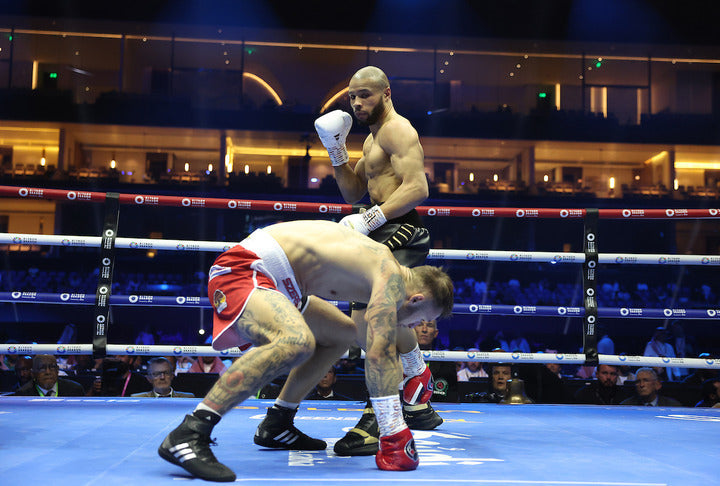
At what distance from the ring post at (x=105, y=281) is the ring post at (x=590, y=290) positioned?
7.86ft

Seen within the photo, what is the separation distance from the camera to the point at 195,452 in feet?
5.21

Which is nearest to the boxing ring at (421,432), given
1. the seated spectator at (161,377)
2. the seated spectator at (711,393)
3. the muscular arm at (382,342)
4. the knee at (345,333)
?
the muscular arm at (382,342)

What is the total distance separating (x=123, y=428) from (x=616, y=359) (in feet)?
7.84

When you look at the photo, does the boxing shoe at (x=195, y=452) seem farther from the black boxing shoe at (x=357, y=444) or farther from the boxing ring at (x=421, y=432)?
the black boxing shoe at (x=357, y=444)

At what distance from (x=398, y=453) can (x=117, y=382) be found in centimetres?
420

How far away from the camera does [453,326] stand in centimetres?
1490

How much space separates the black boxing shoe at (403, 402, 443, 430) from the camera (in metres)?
2.53

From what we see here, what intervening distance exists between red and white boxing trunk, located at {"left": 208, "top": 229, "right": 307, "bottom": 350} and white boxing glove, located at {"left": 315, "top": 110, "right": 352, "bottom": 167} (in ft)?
2.51

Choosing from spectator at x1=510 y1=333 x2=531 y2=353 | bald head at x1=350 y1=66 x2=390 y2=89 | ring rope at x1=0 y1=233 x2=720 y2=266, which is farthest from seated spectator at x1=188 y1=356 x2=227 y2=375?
spectator at x1=510 y1=333 x2=531 y2=353

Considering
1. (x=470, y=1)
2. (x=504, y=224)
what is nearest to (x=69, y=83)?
(x=470, y=1)

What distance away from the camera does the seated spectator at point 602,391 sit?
4.59 meters

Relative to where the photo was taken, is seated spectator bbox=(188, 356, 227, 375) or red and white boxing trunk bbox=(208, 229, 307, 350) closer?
red and white boxing trunk bbox=(208, 229, 307, 350)

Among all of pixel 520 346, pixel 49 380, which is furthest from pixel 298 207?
pixel 520 346

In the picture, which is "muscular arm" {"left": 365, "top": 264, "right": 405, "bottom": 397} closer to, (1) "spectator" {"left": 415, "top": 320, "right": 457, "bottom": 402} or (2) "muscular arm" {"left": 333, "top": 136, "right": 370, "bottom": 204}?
(2) "muscular arm" {"left": 333, "top": 136, "right": 370, "bottom": 204}
